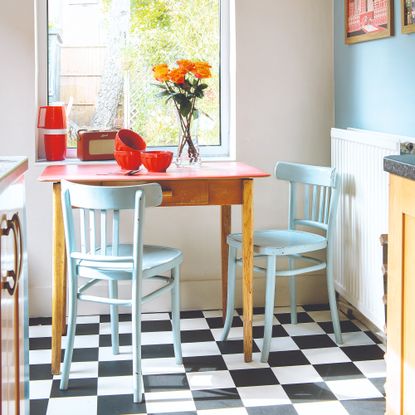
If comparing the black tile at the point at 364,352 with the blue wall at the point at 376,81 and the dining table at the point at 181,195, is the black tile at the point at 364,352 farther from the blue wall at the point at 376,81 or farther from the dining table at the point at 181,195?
the blue wall at the point at 376,81

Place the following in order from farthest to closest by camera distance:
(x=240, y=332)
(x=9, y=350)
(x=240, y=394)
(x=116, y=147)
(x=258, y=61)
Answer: (x=258, y=61), (x=240, y=332), (x=116, y=147), (x=240, y=394), (x=9, y=350)

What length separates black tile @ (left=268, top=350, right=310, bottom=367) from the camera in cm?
319

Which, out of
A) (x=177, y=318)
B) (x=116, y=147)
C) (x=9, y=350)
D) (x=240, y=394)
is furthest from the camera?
(x=116, y=147)

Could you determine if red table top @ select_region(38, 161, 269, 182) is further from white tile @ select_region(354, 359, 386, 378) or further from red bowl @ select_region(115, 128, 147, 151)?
white tile @ select_region(354, 359, 386, 378)

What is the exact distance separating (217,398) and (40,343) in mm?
1023

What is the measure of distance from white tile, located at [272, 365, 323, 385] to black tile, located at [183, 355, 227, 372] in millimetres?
234

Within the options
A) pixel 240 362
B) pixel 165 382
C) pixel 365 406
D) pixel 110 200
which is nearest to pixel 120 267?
pixel 110 200

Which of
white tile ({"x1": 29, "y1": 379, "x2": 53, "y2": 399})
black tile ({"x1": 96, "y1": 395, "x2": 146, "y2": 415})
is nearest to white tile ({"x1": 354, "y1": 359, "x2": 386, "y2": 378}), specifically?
black tile ({"x1": 96, "y1": 395, "x2": 146, "y2": 415})

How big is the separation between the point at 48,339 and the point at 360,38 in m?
2.02

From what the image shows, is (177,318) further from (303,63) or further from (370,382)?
(303,63)

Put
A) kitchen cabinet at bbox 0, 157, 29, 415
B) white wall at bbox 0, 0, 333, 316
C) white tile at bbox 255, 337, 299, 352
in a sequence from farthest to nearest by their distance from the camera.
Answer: white wall at bbox 0, 0, 333, 316
white tile at bbox 255, 337, 299, 352
kitchen cabinet at bbox 0, 157, 29, 415

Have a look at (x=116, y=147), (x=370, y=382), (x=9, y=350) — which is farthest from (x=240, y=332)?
(x=9, y=350)

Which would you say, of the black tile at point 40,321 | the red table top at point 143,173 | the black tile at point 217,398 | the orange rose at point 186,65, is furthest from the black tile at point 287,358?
the orange rose at point 186,65

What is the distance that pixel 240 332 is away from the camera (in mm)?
3613
